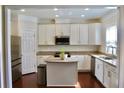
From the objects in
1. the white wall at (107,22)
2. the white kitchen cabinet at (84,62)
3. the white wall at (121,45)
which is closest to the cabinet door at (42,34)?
the white kitchen cabinet at (84,62)

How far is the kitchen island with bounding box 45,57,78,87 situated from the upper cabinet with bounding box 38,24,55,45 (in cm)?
281

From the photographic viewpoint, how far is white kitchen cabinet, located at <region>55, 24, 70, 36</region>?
7.96 m

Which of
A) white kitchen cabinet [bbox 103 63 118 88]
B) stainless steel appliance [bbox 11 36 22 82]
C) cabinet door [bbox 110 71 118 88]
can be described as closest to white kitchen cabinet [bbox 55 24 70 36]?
stainless steel appliance [bbox 11 36 22 82]

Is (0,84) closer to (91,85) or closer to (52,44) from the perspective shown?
(91,85)

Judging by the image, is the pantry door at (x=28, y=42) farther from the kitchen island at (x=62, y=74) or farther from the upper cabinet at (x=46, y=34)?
the kitchen island at (x=62, y=74)

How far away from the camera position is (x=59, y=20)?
317 inches

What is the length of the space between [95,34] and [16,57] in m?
3.80

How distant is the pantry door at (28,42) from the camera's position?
276 inches

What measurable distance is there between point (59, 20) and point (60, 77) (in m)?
3.51

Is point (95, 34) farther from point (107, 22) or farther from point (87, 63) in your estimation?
point (87, 63)

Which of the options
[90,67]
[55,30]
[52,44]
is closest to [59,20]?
[55,30]

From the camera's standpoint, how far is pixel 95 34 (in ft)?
25.9

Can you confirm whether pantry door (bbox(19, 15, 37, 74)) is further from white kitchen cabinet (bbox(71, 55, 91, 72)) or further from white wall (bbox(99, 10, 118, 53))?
white wall (bbox(99, 10, 118, 53))

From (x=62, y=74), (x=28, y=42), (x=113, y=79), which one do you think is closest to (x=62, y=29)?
(x=28, y=42)
